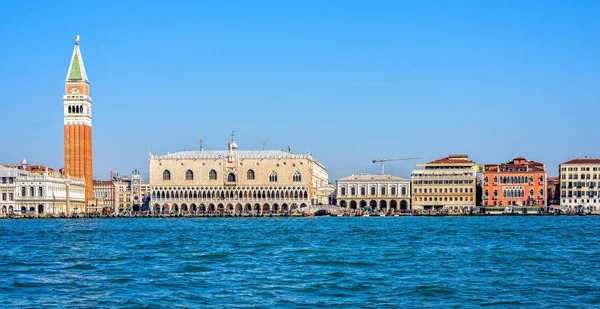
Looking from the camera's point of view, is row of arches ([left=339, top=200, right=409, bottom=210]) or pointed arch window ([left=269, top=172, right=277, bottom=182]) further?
row of arches ([left=339, top=200, right=409, bottom=210])

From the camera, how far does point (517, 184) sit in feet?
355

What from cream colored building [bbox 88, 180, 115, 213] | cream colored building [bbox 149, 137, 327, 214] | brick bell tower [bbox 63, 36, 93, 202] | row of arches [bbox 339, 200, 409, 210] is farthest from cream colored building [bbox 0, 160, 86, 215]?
cream colored building [bbox 88, 180, 115, 213]

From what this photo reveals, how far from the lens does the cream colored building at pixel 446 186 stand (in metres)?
111

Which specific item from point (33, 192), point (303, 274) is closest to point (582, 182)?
point (33, 192)

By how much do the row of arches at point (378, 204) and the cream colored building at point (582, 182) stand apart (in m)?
19.3

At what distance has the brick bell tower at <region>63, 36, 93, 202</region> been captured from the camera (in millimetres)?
106750

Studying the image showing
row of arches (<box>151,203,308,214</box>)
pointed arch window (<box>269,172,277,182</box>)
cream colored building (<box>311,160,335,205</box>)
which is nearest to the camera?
row of arches (<box>151,203,308,214</box>)

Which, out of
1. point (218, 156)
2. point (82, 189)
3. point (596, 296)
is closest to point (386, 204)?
point (218, 156)

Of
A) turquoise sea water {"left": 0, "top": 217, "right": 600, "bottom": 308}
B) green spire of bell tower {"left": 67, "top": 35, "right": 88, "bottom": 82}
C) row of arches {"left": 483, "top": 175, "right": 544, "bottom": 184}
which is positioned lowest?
turquoise sea water {"left": 0, "top": 217, "right": 600, "bottom": 308}

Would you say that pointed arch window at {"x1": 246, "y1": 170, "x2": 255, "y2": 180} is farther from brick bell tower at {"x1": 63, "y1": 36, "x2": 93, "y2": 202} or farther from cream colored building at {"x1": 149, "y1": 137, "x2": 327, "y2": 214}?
brick bell tower at {"x1": 63, "y1": 36, "x2": 93, "y2": 202}

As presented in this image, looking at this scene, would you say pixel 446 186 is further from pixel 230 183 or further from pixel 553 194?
pixel 230 183

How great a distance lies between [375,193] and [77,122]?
121ft

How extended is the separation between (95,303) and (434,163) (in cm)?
9519

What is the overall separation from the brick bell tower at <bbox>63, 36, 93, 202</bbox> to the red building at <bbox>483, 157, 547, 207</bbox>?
1856 inches
